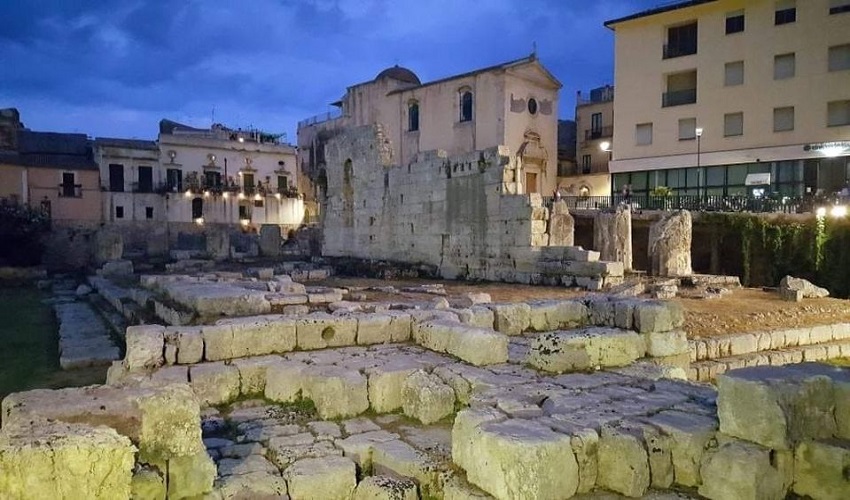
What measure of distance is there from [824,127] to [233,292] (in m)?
27.3

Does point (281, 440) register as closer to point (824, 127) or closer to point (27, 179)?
point (824, 127)

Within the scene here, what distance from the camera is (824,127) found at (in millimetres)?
25203

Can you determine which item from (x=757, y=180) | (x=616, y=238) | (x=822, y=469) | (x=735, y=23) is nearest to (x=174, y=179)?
(x=616, y=238)

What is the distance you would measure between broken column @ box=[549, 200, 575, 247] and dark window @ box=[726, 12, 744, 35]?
59.9 feet

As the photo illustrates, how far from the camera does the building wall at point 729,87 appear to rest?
25.4 metres

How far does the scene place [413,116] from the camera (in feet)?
125

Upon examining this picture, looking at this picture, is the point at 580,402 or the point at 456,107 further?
the point at 456,107

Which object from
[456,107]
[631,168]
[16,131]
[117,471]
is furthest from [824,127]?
[16,131]

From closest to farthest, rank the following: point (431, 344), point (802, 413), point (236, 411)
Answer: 1. point (802, 413)
2. point (236, 411)
3. point (431, 344)

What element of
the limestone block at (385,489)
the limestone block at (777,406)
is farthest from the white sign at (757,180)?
the limestone block at (385,489)

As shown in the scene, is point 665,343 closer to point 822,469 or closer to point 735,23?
point 822,469

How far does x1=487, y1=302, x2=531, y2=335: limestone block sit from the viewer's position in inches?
326

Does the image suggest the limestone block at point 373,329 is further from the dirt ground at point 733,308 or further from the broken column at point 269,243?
the broken column at point 269,243

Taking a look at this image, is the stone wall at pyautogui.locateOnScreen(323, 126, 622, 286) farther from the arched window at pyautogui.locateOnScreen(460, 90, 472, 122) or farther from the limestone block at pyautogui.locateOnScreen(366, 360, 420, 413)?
the arched window at pyautogui.locateOnScreen(460, 90, 472, 122)
